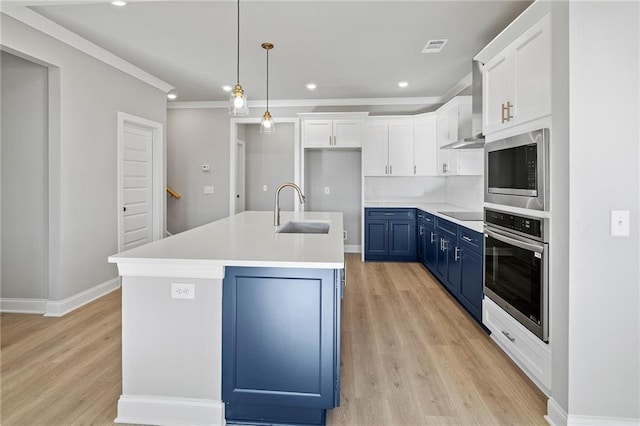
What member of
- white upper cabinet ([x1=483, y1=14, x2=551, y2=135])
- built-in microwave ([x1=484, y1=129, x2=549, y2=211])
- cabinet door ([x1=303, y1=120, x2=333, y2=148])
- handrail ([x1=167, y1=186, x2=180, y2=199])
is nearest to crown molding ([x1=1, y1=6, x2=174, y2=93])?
handrail ([x1=167, y1=186, x2=180, y2=199])

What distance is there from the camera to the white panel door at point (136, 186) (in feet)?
15.0

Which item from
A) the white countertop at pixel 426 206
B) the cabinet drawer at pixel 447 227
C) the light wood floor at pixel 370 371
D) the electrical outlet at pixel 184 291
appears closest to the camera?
the electrical outlet at pixel 184 291

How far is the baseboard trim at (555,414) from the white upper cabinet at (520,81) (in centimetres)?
152

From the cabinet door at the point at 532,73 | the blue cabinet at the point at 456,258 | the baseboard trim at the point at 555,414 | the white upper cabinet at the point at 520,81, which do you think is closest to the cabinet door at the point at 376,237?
the blue cabinet at the point at 456,258

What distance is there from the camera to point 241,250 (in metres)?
2.03

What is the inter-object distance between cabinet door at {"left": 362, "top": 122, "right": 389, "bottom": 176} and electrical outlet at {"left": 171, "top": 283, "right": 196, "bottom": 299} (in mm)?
4434

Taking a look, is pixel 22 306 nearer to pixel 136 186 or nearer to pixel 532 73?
pixel 136 186

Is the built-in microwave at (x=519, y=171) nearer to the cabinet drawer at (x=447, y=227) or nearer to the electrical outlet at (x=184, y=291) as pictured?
the cabinet drawer at (x=447, y=227)

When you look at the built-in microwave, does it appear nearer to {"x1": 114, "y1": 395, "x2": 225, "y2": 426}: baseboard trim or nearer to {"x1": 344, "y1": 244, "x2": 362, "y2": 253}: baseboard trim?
{"x1": 114, "y1": 395, "x2": 225, "y2": 426}: baseboard trim

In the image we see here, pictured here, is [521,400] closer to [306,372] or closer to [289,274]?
[306,372]

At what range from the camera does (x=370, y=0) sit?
9.21 feet

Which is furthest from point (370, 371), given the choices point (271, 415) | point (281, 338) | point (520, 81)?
point (520, 81)

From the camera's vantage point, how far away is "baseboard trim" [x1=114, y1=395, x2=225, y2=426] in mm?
1896

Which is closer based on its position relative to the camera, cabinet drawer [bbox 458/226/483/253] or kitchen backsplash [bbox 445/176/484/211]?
cabinet drawer [bbox 458/226/483/253]
